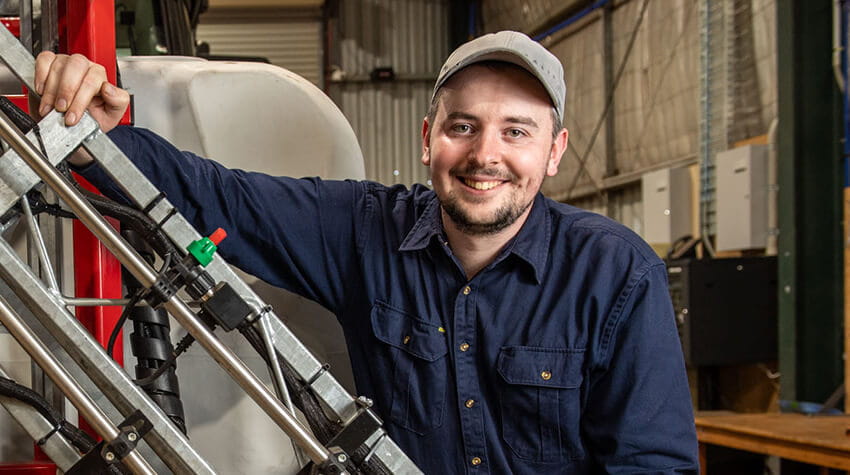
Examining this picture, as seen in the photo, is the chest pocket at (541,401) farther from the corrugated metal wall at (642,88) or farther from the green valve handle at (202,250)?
the corrugated metal wall at (642,88)

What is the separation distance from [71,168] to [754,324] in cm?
456

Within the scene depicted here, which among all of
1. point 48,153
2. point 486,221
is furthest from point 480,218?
point 48,153

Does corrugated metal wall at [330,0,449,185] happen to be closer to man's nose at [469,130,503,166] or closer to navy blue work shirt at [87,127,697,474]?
navy blue work shirt at [87,127,697,474]

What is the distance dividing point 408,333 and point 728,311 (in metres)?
3.91

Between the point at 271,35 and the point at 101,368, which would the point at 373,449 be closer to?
the point at 101,368

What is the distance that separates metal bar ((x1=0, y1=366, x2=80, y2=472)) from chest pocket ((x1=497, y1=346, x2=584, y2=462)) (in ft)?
2.59

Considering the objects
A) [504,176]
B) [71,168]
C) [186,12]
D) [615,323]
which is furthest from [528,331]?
[186,12]

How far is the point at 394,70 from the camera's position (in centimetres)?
1084

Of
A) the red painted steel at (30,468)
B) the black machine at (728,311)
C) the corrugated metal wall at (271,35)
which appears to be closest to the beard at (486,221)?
the red painted steel at (30,468)

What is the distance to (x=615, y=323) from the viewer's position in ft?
5.68

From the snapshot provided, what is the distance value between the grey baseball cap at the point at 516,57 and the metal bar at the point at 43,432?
0.96m

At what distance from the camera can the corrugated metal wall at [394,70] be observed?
35.3 ft

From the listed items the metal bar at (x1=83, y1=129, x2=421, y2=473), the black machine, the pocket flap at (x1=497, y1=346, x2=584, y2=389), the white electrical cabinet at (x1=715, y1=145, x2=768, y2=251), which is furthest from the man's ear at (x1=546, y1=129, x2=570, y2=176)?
the white electrical cabinet at (x1=715, y1=145, x2=768, y2=251)

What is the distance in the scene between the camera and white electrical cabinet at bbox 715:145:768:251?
5.31m
